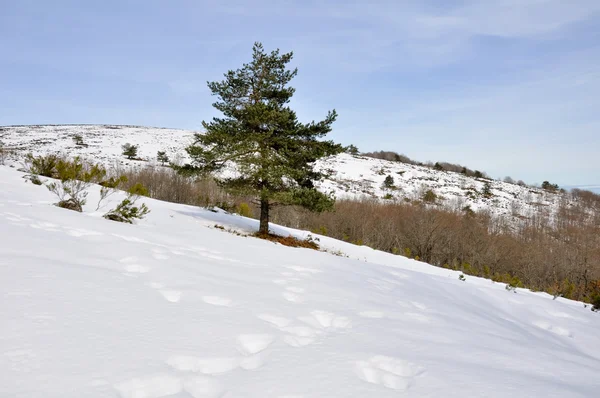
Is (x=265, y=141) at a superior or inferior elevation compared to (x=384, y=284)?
superior

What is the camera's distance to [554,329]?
5.32 m

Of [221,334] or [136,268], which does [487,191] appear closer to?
[136,268]

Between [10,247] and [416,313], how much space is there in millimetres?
4485

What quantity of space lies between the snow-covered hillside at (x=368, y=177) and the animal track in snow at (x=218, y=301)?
30.5 m

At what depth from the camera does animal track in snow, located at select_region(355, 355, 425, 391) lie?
1947 mm

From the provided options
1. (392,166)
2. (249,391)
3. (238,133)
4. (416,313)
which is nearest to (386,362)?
(249,391)

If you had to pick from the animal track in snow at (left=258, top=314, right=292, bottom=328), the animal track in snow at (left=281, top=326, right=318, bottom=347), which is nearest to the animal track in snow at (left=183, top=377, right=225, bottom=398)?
the animal track in snow at (left=281, top=326, right=318, bottom=347)

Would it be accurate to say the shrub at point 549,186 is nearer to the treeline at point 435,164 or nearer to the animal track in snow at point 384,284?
the treeline at point 435,164

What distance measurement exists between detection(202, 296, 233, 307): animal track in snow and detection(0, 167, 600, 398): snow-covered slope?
0.01m

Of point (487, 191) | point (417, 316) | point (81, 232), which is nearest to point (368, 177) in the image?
point (487, 191)

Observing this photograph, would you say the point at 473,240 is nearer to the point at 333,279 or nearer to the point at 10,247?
the point at 333,279

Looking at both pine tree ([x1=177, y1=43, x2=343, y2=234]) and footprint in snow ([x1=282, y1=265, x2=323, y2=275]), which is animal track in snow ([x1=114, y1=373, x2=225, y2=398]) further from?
pine tree ([x1=177, y1=43, x2=343, y2=234])

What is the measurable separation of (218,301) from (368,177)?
148 feet

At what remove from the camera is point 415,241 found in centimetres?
2514
